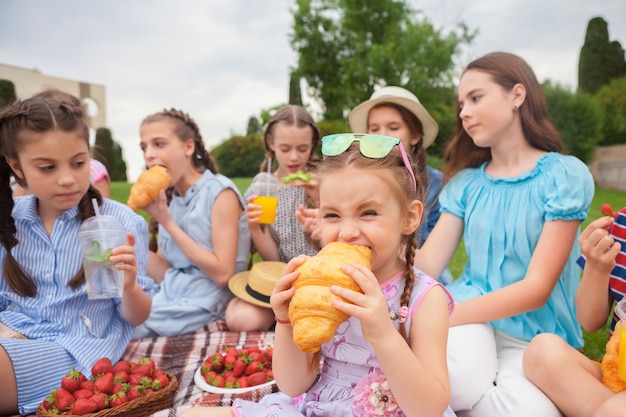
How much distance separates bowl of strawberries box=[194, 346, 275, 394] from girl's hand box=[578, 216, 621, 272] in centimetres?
200

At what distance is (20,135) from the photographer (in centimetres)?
310

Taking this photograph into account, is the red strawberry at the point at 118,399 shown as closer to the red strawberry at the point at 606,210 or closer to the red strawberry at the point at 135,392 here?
the red strawberry at the point at 135,392

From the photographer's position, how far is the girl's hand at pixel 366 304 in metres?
1.64

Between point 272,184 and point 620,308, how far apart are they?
2.95 m

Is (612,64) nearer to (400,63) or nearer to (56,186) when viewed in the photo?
(400,63)

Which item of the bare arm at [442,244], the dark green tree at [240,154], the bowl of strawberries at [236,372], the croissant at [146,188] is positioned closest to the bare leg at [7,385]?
the bowl of strawberries at [236,372]

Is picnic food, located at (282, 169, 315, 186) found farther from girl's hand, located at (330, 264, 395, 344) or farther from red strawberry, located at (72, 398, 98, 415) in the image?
girl's hand, located at (330, 264, 395, 344)

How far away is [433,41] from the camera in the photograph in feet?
95.9

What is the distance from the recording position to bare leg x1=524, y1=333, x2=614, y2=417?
2428mm

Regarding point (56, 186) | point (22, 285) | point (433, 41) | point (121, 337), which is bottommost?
point (121, 337)

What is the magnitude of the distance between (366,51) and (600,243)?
29.5 meters

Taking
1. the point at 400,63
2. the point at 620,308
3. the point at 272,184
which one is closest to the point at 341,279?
the point at 620,308

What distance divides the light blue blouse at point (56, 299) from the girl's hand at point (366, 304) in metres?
2.36

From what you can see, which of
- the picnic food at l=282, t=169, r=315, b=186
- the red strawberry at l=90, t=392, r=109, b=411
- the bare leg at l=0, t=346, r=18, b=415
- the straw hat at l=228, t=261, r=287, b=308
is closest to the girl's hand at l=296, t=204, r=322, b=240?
the picnic food at l=282, t=169, r=315, b=186
